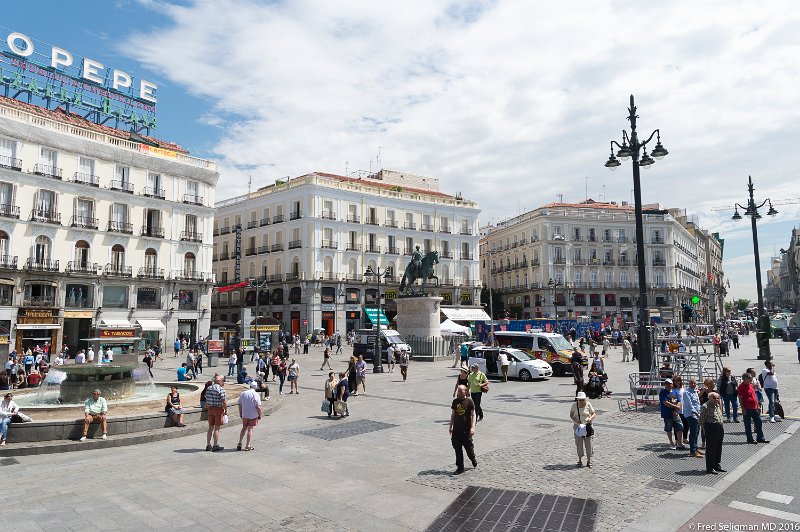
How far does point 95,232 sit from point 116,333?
13.2m

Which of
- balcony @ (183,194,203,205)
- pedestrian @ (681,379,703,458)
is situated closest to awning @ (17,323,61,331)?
balcony @ (183,194,203,205)

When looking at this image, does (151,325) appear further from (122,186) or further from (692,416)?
(692,416)

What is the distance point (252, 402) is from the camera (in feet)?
35.5

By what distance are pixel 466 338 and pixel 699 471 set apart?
29.6m

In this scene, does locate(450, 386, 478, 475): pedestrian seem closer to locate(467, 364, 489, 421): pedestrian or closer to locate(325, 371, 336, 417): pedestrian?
locate(467, 364, 489, 421): pedestrian

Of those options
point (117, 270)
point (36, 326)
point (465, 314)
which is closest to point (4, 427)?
point (36, 326)

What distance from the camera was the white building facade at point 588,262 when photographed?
69.9 metres

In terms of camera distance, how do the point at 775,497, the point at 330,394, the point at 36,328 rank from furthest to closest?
the point at 36,328, the point at 330,394, the point at 775,497

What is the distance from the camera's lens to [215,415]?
10.9 metres

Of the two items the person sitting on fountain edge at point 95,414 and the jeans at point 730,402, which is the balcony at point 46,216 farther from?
the jeans at point 730,402

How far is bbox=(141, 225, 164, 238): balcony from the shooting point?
143ft

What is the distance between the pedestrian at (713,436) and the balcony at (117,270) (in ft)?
137

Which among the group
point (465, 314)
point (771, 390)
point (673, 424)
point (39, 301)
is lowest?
point (673, 424)

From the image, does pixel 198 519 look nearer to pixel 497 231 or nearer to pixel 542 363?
pixel 542 363
